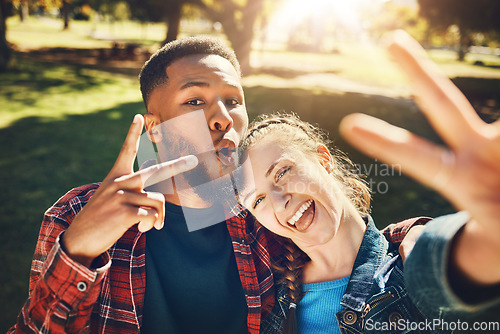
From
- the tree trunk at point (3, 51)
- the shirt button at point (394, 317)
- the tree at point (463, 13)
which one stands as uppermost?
the tree at point (463, 13)

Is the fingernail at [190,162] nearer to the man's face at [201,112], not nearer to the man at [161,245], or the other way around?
the man at [161,245]

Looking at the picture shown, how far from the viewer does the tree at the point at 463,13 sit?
1566cm

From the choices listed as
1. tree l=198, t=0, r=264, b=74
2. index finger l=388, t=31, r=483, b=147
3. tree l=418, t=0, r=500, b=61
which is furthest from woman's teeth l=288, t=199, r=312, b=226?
tree l=418, t=0, r=500, b=61

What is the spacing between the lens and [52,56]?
18.4m

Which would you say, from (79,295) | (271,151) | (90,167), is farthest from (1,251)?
(271,151)

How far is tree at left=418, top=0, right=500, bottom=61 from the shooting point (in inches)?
617

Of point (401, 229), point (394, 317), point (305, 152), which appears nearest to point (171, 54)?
point (305, 152)

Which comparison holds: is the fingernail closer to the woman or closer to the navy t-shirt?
the woman

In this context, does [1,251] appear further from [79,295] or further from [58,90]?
[58,90]

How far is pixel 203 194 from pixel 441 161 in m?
1.52

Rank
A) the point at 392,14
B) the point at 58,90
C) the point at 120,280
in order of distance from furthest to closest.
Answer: the point at 392,14
the point at 58,90
the point at 120,280

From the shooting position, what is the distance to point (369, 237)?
1.95 m

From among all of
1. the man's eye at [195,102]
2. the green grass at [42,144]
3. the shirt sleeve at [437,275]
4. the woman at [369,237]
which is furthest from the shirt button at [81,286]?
the green grass at [42,144]

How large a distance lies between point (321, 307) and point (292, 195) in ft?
2.13
